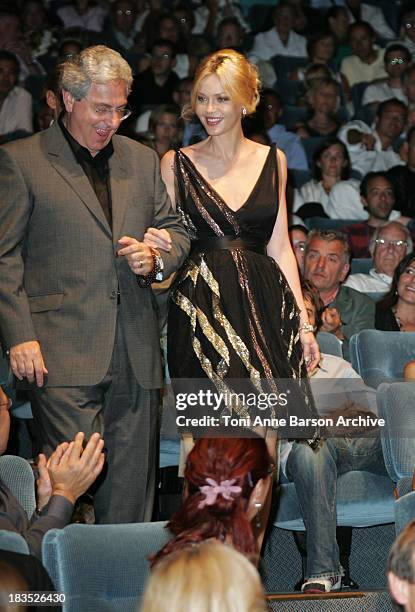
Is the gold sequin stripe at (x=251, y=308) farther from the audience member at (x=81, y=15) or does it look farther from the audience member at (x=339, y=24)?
the audience member at (x=339, y=24)

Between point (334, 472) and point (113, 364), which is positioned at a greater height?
point (113, 364)

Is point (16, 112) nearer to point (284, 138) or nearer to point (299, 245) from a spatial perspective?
point (284, 138)

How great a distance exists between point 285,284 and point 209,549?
190 centimetres

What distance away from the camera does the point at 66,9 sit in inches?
351

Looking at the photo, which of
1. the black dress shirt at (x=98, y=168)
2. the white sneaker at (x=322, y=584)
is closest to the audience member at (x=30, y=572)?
the black dress shirt at (x=98, y=168)

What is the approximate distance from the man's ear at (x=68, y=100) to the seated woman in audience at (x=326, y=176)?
4.16m

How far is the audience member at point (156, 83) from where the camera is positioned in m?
8.14

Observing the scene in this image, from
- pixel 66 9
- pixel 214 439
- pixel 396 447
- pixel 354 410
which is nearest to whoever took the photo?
pixel 214 439

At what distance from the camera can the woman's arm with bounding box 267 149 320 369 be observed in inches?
141

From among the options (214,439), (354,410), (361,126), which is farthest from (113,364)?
(361,126)

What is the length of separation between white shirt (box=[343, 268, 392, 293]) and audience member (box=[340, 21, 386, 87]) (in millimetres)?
3683

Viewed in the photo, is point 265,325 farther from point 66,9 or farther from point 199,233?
point 66,9

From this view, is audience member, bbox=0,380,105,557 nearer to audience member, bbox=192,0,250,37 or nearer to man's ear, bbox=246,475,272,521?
man's ear, bbox=246,475,272,521

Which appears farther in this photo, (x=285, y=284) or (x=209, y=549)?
(x=285, y=284)
